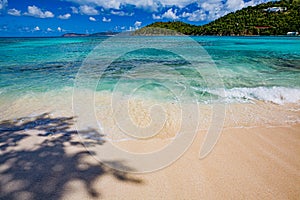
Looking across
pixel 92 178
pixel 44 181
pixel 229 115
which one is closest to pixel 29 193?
pixel 44 181

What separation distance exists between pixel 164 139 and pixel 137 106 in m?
2.07

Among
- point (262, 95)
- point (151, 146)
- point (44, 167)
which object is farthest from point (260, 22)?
point (44, 167)

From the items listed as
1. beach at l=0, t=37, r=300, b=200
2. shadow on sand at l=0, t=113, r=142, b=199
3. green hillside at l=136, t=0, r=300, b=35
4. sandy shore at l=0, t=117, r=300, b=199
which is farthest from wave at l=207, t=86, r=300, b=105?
green hillside at l=136, t=0, r=300, b=35

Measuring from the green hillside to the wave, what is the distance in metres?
88.0

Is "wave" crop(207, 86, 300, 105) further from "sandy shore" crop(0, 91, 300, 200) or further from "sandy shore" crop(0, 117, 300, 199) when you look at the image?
"sandy shore" crop(0, 117, 300, 199)

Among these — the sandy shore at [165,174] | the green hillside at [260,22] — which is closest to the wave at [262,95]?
the sandy shore at [165,174]

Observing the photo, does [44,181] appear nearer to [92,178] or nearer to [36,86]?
[92,178]

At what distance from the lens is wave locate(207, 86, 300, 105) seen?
6.03 meters

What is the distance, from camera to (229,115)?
4852 mm

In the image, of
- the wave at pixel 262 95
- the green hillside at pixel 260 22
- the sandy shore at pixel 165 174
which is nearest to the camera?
the sandy shore at pixel 165 174

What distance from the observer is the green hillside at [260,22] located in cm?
9625

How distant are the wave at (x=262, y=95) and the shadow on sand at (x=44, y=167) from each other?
486cm

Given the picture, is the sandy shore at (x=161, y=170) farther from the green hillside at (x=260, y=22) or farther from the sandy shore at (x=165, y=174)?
the green hillside at (x=260, y=22)

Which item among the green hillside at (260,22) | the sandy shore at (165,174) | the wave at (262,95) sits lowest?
the wave at (262,95)
